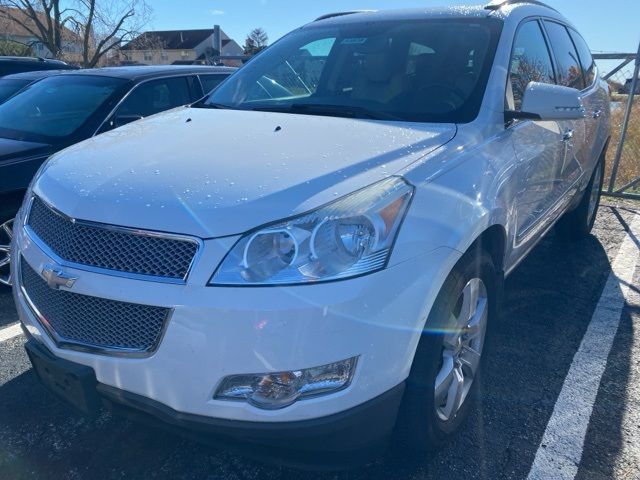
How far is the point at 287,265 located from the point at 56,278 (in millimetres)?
826

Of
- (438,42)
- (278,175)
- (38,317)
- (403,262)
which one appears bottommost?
(38,317)

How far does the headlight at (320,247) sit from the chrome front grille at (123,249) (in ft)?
0.48

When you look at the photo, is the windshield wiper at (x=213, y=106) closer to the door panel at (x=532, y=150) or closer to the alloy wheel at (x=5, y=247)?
the alloy wheel at (x=5, y=247)

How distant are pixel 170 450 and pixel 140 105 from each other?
3.27m

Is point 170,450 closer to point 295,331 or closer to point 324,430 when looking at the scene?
point 324,430

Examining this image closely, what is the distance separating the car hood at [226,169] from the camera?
69.5 inches

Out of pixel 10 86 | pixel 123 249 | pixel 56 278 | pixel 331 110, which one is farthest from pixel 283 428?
pixel 10 86

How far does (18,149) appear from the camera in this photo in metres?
3.72

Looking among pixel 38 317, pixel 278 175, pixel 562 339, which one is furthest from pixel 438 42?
pixel 38 317

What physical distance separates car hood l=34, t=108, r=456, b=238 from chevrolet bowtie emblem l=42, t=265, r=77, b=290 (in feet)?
0.67

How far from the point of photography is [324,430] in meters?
1.71

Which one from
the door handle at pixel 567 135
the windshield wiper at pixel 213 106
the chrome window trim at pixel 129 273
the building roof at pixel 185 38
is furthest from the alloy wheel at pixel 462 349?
the building roof at pixel 185 38

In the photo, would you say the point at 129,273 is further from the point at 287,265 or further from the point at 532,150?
the point at 532,150

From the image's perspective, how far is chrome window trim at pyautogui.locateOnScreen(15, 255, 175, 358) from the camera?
169cm
